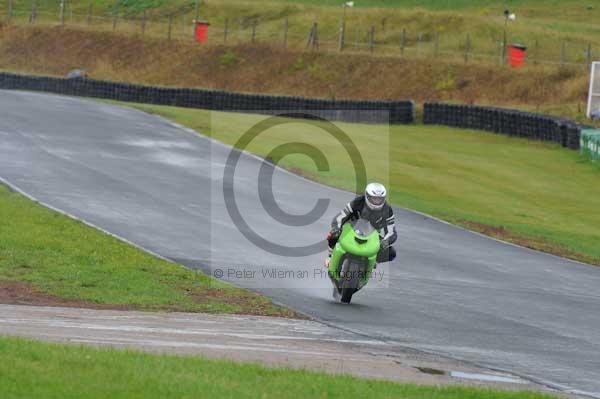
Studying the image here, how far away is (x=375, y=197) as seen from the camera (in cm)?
1429

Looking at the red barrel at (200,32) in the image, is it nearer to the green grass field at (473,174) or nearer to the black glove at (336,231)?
the green grass field at (473,174)

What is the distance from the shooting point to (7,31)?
73938mm

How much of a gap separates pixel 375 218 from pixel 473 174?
18.6m

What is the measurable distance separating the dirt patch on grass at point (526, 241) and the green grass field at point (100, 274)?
843cm

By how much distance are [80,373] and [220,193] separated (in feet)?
48.7

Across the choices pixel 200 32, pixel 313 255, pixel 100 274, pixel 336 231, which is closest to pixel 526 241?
pixel 313 255

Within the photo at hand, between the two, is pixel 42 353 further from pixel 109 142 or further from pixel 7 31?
pixel 7 31

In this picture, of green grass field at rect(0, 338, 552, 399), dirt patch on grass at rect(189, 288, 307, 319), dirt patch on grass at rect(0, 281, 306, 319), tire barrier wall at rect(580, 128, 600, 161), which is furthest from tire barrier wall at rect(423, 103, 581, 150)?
green grass field at rect(0, 338, 552, 399)

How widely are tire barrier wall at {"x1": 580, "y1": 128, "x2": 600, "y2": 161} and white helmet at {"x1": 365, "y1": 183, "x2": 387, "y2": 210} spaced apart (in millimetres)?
23509

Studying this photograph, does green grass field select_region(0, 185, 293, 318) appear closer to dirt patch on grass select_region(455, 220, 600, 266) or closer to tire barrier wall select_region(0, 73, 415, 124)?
dirt patch on grass select_region(455, 220, 600, 266)

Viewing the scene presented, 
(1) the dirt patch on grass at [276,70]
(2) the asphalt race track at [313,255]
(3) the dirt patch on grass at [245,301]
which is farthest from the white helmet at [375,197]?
(1) the dirt patch on grass at [276,70]

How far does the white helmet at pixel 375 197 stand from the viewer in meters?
14.3

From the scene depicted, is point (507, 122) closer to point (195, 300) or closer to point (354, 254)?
point (354, 254)


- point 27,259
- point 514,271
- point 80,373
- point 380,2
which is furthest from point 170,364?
point 380,2
